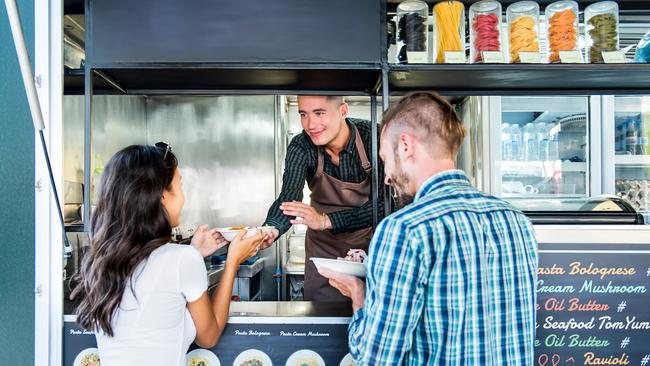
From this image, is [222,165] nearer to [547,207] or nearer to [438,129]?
[547,207]

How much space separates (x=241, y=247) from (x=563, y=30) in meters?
1.45

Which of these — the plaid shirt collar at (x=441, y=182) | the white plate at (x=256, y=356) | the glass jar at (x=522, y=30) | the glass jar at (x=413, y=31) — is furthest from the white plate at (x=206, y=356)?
the glass jar at (x=522, y=30)

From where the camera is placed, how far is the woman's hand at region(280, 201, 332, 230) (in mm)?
2138

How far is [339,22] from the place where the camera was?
5.83 ft

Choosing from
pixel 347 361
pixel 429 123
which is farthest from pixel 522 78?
pixel 347 361

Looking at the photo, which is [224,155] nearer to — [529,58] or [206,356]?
[206,356]

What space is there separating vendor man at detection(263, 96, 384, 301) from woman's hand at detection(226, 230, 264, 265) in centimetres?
47

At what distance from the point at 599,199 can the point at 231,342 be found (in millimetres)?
1816

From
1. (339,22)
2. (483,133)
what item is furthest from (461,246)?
(483,133)

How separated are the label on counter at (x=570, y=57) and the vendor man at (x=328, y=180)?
1024 millimetres

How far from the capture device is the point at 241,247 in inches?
66.8

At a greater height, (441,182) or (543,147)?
(543,147)

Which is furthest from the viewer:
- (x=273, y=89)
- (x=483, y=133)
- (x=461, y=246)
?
(x=483, y=133)

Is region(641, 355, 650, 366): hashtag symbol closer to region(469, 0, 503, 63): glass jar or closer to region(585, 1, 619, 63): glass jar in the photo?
region(585, 1, 619, 63): glass jar
